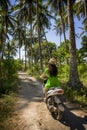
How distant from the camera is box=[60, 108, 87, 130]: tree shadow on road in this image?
7.38m

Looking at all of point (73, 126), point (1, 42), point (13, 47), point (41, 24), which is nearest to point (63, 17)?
point (41, 24)

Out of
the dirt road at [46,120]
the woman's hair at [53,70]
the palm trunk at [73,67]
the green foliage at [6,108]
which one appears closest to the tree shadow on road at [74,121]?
the dirt road at [46,120]

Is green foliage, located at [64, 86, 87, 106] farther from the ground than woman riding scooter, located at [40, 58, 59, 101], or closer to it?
closer to it

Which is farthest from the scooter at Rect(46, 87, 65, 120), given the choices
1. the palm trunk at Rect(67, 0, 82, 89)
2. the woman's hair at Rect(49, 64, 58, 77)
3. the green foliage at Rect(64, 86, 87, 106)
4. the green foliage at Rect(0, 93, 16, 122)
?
the palm trunk at Rect(67, 0, 82, 89)

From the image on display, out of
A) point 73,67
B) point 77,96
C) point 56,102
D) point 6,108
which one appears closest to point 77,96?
point 77,96

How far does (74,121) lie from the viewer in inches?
311

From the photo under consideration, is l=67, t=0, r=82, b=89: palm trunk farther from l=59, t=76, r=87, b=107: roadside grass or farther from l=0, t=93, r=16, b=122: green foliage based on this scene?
l=0, t=93, r=16, b=122: green foliage

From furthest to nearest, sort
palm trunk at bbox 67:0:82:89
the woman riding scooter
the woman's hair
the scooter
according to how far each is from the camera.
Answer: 1. palm trunk at bbox 67:0:82:89
2. the woman's hair
3. the woman riding scooter
4. the scooter

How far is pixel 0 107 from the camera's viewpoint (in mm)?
9836

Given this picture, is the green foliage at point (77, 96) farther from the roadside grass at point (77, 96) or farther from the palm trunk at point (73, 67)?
the palm trunk at point (73, 67)

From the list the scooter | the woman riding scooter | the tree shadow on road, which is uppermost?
the woman riding scooter

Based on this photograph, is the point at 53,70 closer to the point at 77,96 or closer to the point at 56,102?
the point at 56,102

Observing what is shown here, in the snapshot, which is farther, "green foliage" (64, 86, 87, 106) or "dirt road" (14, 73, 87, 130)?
"green foliage" (64, 86, 87, 106)

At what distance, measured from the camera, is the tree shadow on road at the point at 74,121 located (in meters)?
7.38
